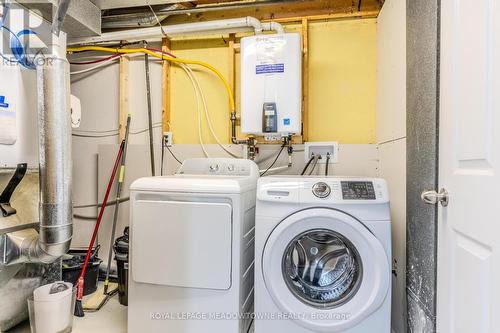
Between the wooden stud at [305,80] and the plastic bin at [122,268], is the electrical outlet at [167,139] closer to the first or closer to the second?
the plastic bin at [122,268]

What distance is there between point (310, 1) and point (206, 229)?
2.05 meters

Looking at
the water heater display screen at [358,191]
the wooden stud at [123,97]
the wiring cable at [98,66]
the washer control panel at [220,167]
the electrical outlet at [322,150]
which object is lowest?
the water heater display screen at [358,191]

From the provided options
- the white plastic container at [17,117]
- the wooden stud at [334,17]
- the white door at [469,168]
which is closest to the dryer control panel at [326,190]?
the white door at [469,168]

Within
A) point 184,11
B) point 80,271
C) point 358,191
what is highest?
point 184,11

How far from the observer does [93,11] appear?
2.41 meters

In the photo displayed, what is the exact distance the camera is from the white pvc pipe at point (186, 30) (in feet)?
7.51

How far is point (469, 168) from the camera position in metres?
1.00

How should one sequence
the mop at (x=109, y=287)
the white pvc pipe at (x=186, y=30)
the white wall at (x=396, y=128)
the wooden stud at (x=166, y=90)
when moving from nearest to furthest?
the white wall at (x=396, y=128) < the mop at (x=109, y=287) < the white pvc pipe at (x=186, y=30) < the wooden stud at (x=166, y=90)

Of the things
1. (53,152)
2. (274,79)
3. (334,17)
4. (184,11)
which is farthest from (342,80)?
(53,152)

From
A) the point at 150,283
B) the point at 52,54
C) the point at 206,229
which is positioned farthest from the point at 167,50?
the point at 150,283

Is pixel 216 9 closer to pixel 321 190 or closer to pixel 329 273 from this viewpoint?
pixel 321 190

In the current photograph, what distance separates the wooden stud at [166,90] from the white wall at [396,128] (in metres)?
1.78

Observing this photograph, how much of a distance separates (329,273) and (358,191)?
1.68 ft

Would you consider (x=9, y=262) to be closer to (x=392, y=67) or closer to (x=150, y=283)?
A: (x=150, y=283)
